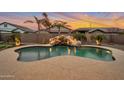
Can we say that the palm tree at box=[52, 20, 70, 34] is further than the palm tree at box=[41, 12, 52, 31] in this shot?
Yes

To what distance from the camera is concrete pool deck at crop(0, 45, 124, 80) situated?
4.42 meters

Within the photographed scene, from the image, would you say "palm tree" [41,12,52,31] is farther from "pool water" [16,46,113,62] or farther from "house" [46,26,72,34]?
"pool water" [16,46,113,62]

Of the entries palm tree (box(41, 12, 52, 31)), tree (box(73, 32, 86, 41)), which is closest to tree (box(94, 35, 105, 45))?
tree (box(73, 32, 86, 41))

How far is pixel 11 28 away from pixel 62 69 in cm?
273

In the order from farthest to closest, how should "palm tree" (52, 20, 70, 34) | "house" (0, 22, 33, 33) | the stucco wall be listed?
the stucco wall < "palm tree" (52, 20, 70, 34) < "house" (0, 22, 33, 33)

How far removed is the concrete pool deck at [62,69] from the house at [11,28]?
3.46ft

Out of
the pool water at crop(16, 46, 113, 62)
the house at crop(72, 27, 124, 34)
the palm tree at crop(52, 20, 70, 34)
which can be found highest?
the palm tree at crop(52, 20, 70, 34)

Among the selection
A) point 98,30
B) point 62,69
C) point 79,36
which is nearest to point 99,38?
point 98,30

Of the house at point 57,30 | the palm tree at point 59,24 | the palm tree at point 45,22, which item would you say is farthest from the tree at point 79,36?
the palm tree at point 45,22

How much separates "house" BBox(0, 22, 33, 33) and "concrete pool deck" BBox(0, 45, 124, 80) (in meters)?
1.05

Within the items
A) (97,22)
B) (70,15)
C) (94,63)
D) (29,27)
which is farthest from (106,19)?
(29,27)

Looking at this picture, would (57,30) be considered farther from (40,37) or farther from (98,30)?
(98,30)

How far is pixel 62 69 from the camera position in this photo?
475cm
